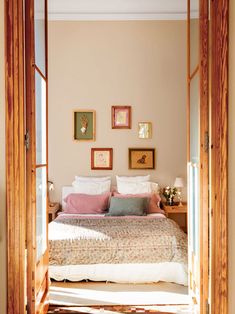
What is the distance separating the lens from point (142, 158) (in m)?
6.29

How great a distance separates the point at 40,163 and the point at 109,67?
3.55 metres

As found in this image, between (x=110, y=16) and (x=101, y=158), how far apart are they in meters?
2.15

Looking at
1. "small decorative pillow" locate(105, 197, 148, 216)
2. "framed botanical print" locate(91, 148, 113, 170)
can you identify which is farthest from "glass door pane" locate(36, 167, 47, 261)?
"framed botanical print" locate(91, 148, 113, 170)

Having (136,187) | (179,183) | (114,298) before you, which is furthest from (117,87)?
(114,298)

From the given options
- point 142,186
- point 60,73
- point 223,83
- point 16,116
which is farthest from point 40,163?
point 60,73

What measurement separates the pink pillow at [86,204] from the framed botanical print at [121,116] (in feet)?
3.92

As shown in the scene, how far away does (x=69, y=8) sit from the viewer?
6.14 metres

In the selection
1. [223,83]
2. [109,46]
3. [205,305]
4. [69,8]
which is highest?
[69,8]

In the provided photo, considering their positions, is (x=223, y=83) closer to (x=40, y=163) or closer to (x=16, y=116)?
(x=16, y=116)

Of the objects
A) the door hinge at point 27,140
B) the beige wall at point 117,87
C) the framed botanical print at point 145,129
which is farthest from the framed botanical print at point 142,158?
the door hinge at point 27,140

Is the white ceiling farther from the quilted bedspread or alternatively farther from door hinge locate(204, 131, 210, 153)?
door hinge locate(204, 131, 210, 153)

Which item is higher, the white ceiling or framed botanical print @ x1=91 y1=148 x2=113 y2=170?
Answer: the white ceiling

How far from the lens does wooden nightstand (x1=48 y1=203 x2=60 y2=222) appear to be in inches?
232

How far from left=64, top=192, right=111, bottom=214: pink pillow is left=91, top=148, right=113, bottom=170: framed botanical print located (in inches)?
26.4
